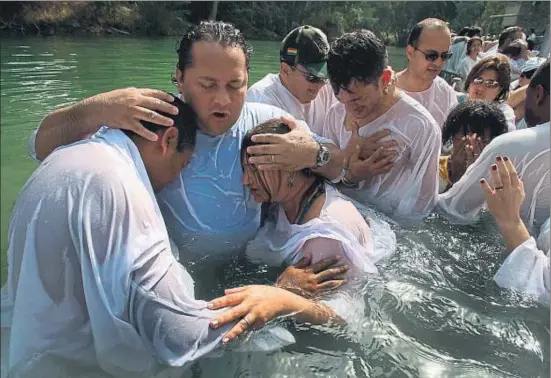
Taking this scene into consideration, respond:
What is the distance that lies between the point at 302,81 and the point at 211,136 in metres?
1.46

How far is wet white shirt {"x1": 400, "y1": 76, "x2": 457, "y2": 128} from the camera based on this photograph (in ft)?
15.3

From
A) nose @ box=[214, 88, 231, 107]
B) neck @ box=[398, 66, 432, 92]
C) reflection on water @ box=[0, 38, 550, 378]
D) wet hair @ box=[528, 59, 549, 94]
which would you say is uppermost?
wet hair @ box=[528, 59, 549, 94]

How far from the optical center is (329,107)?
13.9 ft

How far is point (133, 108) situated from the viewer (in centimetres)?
218

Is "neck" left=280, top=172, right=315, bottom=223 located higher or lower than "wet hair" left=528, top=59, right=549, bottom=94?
lower

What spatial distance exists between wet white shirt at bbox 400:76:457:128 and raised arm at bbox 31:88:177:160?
2.92 m

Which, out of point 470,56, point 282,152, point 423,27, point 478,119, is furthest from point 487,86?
point 470,56

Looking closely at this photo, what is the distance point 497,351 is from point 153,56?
663 inches

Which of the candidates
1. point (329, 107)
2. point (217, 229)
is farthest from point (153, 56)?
point (217, 229)

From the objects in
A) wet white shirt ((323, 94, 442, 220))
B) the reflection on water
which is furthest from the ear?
wet white shirt ((323, 94, 442, 220))

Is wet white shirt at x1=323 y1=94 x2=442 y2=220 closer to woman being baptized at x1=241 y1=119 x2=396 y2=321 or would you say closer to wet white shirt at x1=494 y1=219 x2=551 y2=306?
woman being baptized at x1=241 y1=119 x2=396 y2=321

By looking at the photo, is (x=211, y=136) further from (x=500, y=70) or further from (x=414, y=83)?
(x=500, y=70)

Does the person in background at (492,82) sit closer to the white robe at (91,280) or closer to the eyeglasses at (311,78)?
the eyeglasses at (311,78)

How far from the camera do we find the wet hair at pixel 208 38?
8.41 feet
